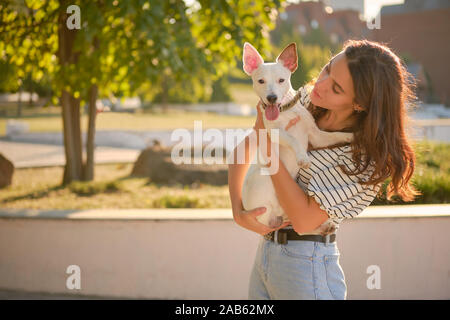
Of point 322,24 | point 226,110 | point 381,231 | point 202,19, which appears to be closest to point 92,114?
point 202,19

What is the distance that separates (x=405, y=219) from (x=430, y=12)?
175 ft

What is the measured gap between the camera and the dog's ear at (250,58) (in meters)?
2.63

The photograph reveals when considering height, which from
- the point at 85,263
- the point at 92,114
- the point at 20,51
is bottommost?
the point at 85,263

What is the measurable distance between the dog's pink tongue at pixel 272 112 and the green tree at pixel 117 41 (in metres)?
3.50

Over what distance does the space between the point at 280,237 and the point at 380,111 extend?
2.39 ft

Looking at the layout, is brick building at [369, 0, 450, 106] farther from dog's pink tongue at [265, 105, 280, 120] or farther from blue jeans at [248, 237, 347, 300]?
blue jeans at [248, 237, 347, 300]

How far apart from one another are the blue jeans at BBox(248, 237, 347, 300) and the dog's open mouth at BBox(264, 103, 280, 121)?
0.63 metres

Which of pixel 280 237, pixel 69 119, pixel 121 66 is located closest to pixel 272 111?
pixel 280 237

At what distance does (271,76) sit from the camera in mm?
2562

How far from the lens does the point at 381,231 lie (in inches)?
190

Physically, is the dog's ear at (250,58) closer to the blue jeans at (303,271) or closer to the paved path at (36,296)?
the blue jeans at (303,271)

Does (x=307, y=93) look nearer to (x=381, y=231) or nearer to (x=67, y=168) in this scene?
(x=381, y=231)

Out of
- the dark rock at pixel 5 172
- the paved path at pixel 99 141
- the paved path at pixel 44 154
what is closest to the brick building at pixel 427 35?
the paved path at pixel 99 141

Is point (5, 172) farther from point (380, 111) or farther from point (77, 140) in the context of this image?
point (380, 111)
